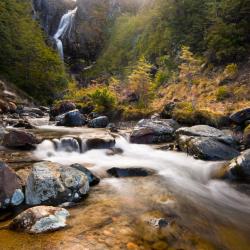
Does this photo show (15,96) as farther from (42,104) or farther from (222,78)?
(222,78)

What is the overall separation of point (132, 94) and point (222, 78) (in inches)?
342

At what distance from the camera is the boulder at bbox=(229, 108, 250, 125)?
656 inches

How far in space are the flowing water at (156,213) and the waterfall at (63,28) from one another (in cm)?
6088

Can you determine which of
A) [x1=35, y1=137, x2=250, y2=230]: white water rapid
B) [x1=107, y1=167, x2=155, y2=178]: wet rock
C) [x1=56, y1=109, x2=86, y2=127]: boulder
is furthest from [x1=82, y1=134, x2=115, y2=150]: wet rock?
[x1=56, y1=109, x2=86, y2=127]: boulder

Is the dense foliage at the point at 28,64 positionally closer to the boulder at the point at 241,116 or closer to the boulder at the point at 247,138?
the boulder at the point at 241,116

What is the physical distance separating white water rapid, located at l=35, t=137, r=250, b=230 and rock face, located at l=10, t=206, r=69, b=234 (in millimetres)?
2888

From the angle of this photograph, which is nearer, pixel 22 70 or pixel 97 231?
pixel 97 231

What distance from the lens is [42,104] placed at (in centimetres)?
4344

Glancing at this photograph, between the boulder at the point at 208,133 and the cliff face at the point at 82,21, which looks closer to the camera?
the boulder at the point at 208,133

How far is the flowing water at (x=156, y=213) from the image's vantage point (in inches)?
238

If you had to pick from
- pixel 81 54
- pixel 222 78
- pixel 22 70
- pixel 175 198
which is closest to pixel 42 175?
pixel 175 198

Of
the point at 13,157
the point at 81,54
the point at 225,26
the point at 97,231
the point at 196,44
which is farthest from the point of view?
the point at 81,54

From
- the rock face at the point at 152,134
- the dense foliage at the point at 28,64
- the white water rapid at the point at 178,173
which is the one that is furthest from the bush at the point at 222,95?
the dense foliage at the point at 28,64

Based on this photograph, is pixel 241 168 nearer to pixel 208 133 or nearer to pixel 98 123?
pixel 208 133
